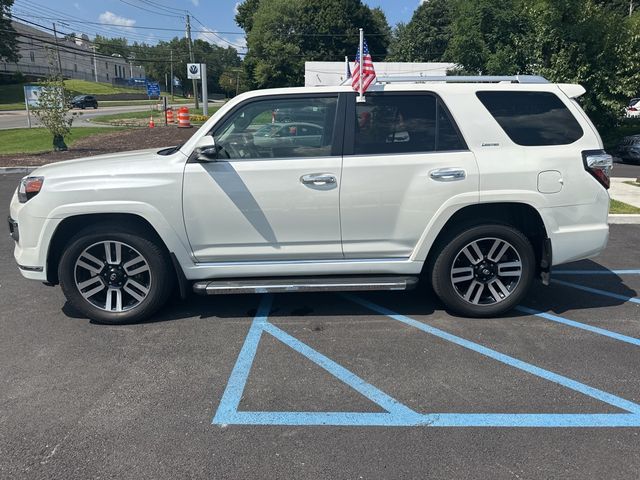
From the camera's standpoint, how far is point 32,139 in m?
21.3

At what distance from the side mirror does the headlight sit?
4.29ft

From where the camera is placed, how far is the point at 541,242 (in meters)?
4.46

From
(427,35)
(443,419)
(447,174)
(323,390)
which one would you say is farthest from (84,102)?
(443,419)

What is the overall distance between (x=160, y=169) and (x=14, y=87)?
75.8 meters

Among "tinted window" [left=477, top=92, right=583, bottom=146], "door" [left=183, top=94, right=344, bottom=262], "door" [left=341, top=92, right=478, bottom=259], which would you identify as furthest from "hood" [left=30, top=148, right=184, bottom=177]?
"tinted window" [left=477, top=92, right=583, bottom=146]

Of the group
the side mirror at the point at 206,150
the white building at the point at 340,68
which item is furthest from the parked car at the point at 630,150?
the white building at the point at 340,68

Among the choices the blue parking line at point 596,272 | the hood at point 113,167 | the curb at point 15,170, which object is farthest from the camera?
the curb at point 15,170

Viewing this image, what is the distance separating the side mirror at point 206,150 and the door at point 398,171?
1.05 meters

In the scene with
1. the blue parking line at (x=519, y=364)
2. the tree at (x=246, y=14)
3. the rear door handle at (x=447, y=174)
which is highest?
the tree at (x=246, y=14)

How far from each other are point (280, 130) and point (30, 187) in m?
2.10

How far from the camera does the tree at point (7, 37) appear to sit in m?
64.2

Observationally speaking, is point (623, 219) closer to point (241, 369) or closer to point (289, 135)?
point (289, 135)

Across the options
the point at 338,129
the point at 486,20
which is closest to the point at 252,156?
the point at 338,129

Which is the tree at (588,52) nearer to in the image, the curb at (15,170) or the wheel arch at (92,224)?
the curb at (15,170)
